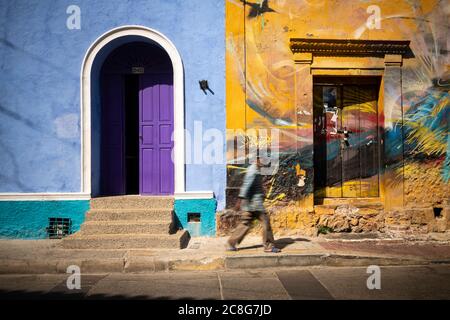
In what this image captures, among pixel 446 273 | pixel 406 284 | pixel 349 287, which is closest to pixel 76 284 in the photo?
pixel 349 287

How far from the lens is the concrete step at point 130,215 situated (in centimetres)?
652

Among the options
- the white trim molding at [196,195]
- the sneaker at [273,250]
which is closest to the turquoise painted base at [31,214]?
the white trim molding at [196,195]

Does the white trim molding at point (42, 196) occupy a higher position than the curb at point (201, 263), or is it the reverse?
the white trim molding at point (42, 196)

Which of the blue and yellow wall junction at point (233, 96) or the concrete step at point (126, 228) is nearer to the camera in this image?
the concrete step at point (126, 228)

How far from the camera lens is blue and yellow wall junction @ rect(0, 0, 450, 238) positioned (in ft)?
22.7

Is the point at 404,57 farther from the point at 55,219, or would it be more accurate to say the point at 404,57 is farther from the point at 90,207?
the point at 55,219

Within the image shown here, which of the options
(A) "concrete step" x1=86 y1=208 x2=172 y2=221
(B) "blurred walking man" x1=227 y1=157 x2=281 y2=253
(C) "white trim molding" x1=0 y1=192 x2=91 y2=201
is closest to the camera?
(B) "blurred walking man" x1=227 y1=157 x2=281 y2=253

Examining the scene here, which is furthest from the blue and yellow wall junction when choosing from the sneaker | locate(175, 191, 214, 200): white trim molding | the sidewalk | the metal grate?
the sneaker

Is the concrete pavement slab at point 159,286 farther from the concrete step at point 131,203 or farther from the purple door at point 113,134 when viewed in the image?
the purple door at point 113,134

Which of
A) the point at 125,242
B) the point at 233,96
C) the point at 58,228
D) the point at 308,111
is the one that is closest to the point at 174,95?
the point at 233,96

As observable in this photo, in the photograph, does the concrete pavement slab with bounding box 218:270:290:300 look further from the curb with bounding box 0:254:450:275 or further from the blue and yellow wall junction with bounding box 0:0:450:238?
the blue and yellow wall junction with bounding box 0:0:450:238

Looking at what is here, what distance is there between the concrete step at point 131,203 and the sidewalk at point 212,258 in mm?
1101

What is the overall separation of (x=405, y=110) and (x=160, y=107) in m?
5.29

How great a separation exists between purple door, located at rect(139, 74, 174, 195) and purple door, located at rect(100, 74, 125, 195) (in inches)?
19.1
